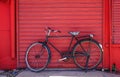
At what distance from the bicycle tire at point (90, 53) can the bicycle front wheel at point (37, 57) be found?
0.89 m

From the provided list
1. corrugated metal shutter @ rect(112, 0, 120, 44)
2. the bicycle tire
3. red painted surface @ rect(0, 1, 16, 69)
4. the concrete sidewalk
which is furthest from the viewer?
red painted surface @ rect(0, 1, 16, 69)

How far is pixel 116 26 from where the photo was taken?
9062 millimetres

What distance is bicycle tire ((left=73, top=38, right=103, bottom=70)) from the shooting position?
8.91 m

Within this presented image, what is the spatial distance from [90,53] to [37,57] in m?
1.62

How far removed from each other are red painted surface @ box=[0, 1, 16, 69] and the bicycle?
648 millimetres

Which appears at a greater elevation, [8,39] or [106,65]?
[8,39]

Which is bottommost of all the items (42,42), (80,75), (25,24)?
(80,75)

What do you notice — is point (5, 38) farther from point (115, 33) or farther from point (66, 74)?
point (115, 33)

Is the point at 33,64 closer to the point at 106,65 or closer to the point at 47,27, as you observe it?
the point at 47,27

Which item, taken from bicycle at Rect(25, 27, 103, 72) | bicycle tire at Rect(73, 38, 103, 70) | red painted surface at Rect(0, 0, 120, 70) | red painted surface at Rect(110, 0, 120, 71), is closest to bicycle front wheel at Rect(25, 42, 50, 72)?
bicycle at Rect(25, 27, 103, 72)

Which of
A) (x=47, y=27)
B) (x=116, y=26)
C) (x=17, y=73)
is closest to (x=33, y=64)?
(x=17, y=73)

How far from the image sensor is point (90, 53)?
912cm

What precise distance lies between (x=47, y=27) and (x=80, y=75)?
5.88 ft

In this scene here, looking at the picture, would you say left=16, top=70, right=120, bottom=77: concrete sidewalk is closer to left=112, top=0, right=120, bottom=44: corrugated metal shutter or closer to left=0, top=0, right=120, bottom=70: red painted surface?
left=0, top=0, right=120, bottom=70: red painted surface
